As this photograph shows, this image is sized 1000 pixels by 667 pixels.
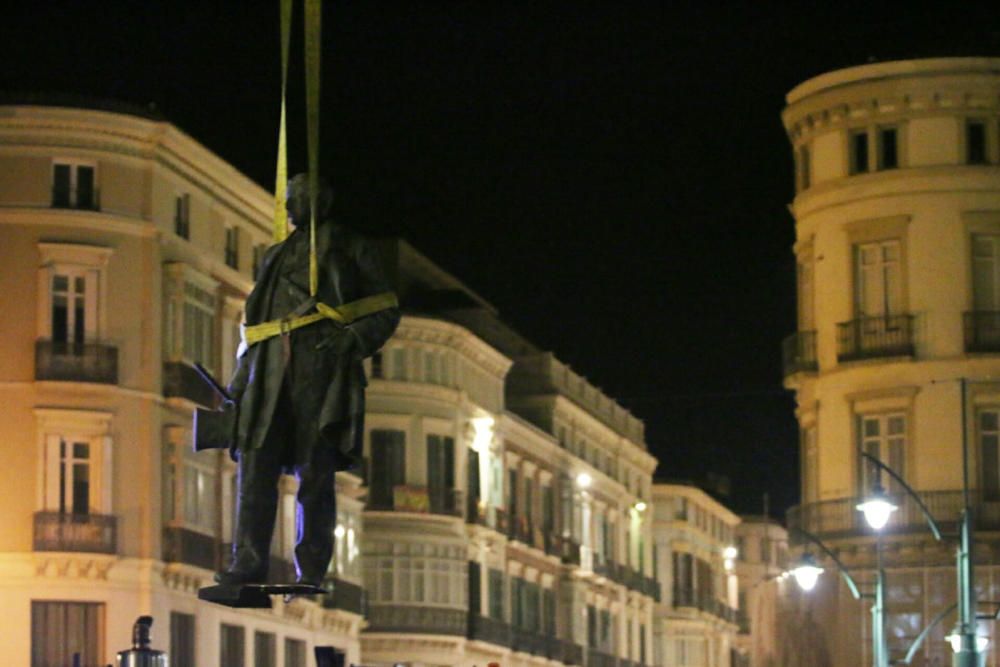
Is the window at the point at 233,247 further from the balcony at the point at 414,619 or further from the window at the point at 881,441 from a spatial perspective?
the balcony at the point at 414,619

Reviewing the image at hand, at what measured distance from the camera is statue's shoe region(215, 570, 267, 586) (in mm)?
11820

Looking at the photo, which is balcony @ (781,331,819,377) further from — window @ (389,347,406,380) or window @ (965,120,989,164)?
window @ (389,347,406,380)

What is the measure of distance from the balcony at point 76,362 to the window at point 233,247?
254 inches

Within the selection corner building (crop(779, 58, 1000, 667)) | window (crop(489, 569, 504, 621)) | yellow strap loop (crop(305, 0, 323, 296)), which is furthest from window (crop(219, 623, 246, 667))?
yellow strap loop (crop(305, 0, 323, 296))

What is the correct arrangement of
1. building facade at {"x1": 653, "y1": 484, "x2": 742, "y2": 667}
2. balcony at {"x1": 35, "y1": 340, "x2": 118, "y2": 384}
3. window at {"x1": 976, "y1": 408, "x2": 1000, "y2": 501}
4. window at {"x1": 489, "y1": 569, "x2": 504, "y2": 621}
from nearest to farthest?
window at {"x1": 976, "y1": 408, "x2": 1000, "y2": 501} → balcony at {"x1": 35, "y1": 340, "x2": 118, "y2": 384} → window at {"x1": 489, "y1": 569, "x2": 504, "y2": 621} → building facade at {"x1": 653, "y1": 484, "x2": 742, "y2": 667}

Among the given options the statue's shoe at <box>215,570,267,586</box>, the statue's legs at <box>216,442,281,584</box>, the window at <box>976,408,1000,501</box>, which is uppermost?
the window at <box>976,408,1000,501</box>

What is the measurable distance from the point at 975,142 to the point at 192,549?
20598 mm

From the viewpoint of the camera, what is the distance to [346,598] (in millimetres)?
80375

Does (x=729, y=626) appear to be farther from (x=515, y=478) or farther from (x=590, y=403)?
(x=515, y=478)

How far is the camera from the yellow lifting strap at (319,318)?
11773 millimetres

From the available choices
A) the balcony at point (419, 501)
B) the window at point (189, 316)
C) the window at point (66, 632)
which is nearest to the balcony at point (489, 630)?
the balcony at point (419, 501)

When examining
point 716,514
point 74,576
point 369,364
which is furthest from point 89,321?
point 716,514

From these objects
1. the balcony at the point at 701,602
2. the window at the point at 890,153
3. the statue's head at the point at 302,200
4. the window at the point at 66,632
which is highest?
the window at the point at 890,153

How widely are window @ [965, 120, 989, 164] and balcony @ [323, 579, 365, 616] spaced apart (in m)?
23.7
